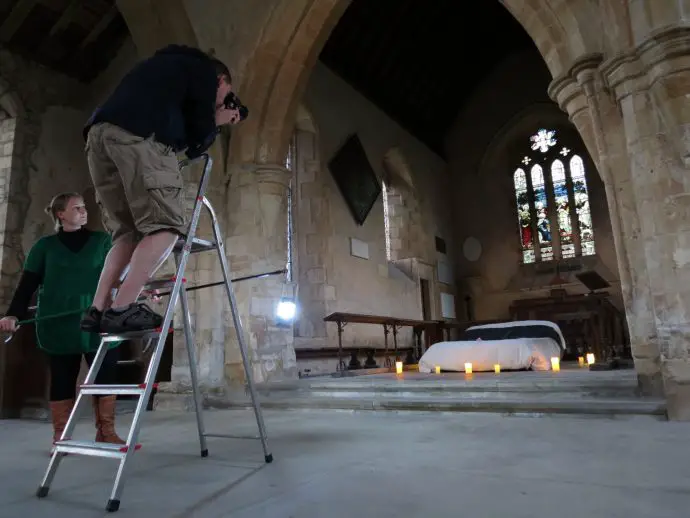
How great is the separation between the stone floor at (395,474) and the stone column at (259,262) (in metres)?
2.26

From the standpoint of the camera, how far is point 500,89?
12.7m

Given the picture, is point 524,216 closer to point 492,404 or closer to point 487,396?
point 487,396

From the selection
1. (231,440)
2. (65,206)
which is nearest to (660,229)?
(231,440)

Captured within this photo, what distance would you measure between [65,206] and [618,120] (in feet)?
10.2

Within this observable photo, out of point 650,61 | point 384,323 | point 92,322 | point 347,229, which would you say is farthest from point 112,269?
point 347,229

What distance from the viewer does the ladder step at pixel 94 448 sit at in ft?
4.37

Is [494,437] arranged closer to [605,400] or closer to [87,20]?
[605,400]

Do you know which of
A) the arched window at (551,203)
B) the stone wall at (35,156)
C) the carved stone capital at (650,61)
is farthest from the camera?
the arched window at (551,203)

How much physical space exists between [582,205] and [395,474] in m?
11.5

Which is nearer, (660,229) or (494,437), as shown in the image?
(494,437)

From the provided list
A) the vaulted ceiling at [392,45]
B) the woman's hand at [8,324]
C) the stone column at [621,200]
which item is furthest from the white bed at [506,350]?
the vaulted ceiling at [392,45]

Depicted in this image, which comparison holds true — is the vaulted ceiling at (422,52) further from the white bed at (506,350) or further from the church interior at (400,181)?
the white bed at (506,350)

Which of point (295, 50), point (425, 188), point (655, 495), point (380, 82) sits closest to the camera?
point (655, 495)

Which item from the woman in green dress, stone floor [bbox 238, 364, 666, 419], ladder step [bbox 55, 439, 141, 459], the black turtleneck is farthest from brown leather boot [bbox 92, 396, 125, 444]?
stone floor [bbox 238, 364, 666, 419]
